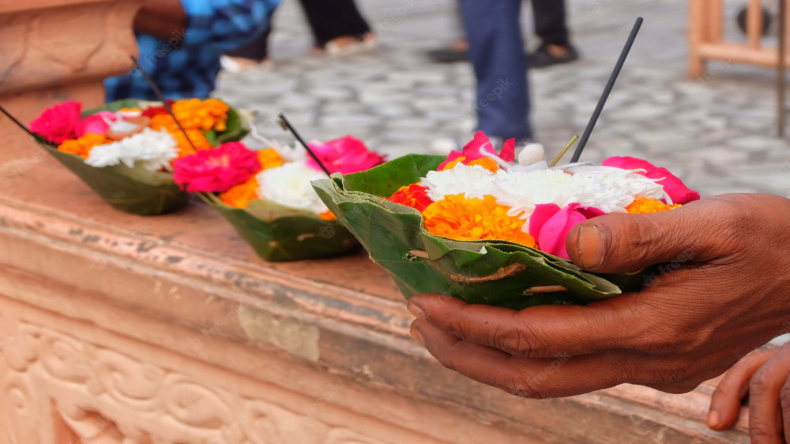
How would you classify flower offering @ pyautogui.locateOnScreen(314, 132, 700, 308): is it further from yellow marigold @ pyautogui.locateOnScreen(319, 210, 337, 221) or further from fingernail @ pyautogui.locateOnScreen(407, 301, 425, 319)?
yellow marigold @ pyautogui.locateOnScreen(319, 210, 337, 221)

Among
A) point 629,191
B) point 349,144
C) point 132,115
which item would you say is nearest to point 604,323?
point 629,191

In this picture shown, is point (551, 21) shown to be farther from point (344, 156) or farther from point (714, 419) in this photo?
point (714, 419)

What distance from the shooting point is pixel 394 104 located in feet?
15.3

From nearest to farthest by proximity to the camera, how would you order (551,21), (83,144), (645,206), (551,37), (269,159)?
(645,206) < (269,159) < (83,144) < (551,21) < (551,37)

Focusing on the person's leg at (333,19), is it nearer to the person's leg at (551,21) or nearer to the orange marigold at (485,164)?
the person's leg at (551,21)

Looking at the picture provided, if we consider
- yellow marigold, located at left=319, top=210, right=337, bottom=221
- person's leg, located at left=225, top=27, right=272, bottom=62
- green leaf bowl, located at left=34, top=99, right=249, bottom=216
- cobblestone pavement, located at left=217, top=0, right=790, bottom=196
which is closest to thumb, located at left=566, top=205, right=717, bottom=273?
yellow marigold, located at left=319, top=210, right=337, bottom=221

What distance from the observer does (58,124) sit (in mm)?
1569

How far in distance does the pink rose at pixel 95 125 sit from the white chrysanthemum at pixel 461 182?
0.97 meters

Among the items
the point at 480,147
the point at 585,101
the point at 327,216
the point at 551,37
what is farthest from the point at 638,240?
the point at 551,37

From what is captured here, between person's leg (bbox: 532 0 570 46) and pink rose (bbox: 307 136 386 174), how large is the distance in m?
4.03

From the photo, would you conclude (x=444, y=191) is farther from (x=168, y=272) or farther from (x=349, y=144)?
(x=168, y=272)

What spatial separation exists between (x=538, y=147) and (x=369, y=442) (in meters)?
0.63

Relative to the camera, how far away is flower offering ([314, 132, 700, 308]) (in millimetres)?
727

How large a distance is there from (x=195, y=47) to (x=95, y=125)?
62 centimetres
